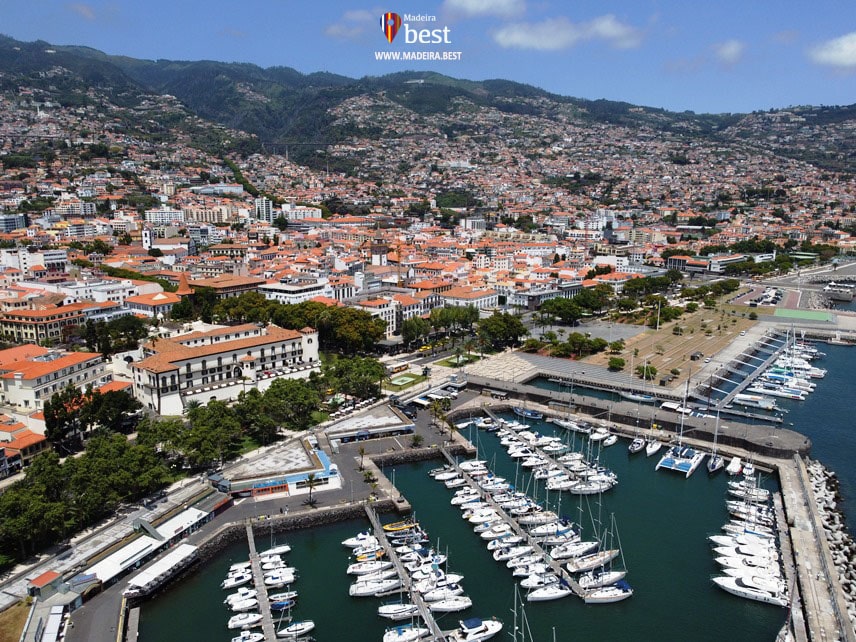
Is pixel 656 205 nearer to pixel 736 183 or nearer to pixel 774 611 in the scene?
pixel 736 183

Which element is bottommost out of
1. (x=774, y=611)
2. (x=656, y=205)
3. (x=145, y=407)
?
(x=774, y=611)

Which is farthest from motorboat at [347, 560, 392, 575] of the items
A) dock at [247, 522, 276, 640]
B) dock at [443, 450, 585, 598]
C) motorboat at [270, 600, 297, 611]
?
dock at [443, 450, 585, 598]

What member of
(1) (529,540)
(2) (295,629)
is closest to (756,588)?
(1) (529,540)

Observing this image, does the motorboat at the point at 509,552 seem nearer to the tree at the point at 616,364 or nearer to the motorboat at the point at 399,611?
the motorboat at the point at 399,611

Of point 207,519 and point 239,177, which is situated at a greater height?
point 239,177

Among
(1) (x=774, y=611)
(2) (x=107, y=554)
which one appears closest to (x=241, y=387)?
(2) (x=107, y=554)

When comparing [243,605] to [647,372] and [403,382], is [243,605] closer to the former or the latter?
[403,382]
